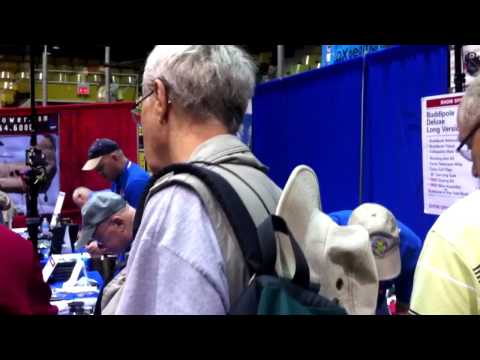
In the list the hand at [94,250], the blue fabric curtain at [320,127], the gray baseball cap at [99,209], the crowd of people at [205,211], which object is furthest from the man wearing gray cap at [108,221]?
the blue fabric curtain at [320,127]

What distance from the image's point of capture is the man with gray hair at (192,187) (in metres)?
0.89

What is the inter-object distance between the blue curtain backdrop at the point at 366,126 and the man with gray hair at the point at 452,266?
2.01 m

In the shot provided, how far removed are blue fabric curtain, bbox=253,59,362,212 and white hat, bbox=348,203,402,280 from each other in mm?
1895

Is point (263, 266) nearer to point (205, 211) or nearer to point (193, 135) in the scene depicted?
point (205, 211)

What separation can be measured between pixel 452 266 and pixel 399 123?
249cm

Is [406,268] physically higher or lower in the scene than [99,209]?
lower

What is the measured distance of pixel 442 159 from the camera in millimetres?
2879

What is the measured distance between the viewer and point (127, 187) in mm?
3607

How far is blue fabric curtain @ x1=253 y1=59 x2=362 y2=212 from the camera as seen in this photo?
4109 millimetres

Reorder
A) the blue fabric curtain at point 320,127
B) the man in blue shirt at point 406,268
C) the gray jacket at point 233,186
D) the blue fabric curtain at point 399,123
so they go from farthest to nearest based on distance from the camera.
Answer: the blue fabric curtain at point 320,127 < the blue fabric curtain at point 399,123 < the man in blue shirt at point 406,268 < the gray jacket at point 233,186

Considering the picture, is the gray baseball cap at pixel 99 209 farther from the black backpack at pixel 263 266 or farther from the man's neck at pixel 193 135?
the black backpack at pixel 263 266

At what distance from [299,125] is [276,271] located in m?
4.38

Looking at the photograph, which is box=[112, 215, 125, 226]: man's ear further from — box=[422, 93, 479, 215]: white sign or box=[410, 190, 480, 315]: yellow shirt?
box=[410, 190, 480, 315]: yellow shirt

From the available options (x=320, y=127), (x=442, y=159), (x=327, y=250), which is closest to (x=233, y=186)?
(x=327, y=250)
